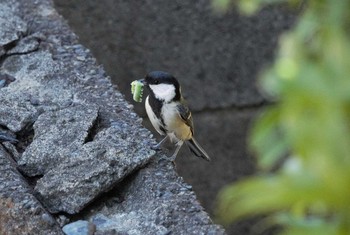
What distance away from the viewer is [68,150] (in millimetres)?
2488

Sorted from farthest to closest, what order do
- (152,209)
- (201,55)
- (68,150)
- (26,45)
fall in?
(201,55) → (26,45) → (68,150) → (152,209)

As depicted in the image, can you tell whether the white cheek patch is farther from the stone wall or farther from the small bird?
the stone wall

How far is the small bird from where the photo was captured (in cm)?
349

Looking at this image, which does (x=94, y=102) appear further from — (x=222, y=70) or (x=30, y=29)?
(x=222, y=70)

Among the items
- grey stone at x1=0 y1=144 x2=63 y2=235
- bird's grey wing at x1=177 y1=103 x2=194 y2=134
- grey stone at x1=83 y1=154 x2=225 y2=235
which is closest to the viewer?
grey stone at x1=0 y1=144 x2=63 y2=235

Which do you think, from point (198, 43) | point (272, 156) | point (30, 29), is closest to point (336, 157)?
point (272, 156)

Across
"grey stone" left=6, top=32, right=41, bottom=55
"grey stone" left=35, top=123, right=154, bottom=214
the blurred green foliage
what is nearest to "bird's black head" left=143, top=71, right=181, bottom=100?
"grey stone" left=6, top=32, right=41, bottom=55

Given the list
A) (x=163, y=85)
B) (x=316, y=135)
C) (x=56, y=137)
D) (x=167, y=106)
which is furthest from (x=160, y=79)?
(x=316, y=135)

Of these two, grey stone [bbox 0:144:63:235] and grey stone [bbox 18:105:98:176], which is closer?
grey stone [bbox 0:144:63:235]

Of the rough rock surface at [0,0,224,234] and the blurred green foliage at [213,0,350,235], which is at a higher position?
the blurred green foliage at [213,0,350,235]

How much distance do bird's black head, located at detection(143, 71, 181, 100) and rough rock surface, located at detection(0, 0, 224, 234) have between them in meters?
0.40

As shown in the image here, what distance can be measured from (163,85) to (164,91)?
40mm

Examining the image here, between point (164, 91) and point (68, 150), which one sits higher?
point (68, 150)

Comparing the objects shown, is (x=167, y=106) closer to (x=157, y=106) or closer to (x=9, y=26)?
(x=157, y=106)
